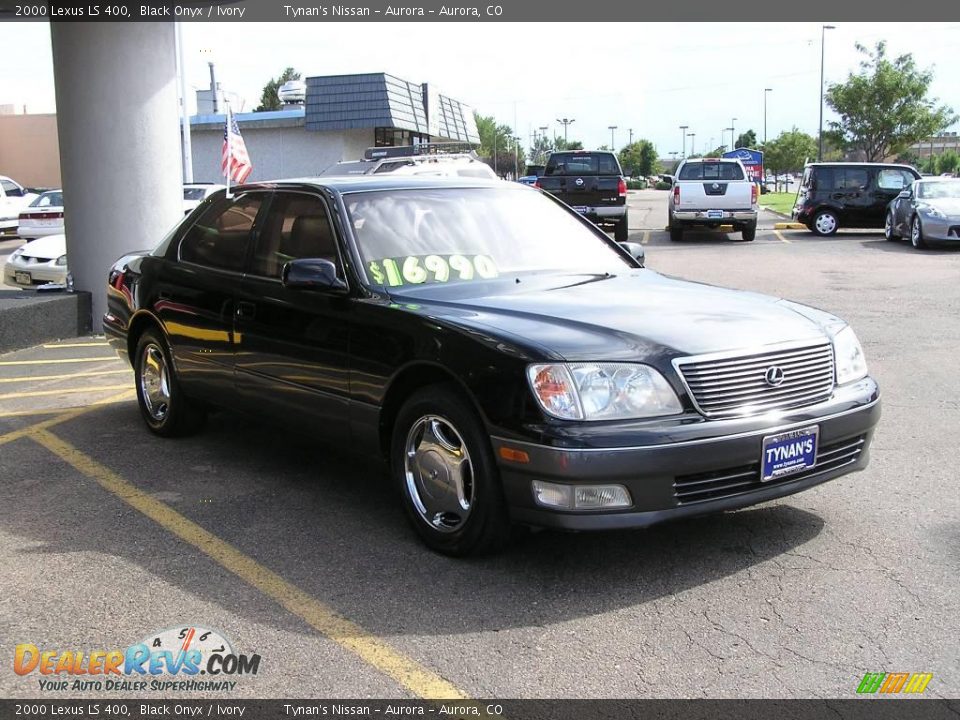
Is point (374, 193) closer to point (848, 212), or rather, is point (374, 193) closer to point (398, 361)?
point (398, 361)

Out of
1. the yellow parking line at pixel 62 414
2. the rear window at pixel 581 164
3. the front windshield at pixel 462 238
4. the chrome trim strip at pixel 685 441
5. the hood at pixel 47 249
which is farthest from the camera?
the rear window at pixel 581 164

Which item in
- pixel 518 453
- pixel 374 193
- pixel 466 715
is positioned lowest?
pixel 466 715

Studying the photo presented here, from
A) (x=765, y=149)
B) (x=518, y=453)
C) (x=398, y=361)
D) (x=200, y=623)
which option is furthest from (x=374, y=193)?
(x=765, y=149)

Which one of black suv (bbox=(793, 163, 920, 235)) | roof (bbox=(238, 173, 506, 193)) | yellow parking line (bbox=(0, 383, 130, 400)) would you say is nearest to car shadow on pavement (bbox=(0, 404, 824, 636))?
roof (bbox=(238, 173, 506, 193))

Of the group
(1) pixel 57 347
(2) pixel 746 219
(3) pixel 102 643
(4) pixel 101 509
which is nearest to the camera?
(3) pixel 102 643

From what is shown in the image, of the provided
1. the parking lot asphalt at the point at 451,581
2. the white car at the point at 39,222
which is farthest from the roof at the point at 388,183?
the white car at the point at 39,222

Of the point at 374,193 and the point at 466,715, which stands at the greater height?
the point at 374,193

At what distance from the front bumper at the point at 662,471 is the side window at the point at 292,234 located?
1.76m

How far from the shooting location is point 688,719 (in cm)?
312

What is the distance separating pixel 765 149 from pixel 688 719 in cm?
10948

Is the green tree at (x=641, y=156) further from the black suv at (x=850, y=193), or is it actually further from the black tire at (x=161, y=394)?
the black tire at (x=161, y=394)

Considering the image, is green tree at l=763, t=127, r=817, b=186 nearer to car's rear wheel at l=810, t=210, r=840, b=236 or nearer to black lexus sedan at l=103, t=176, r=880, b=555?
car's rear wheel at l=810, t=210, r=840, b=236

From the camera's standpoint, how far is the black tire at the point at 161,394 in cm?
649

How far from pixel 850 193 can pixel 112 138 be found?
58.3 feet
